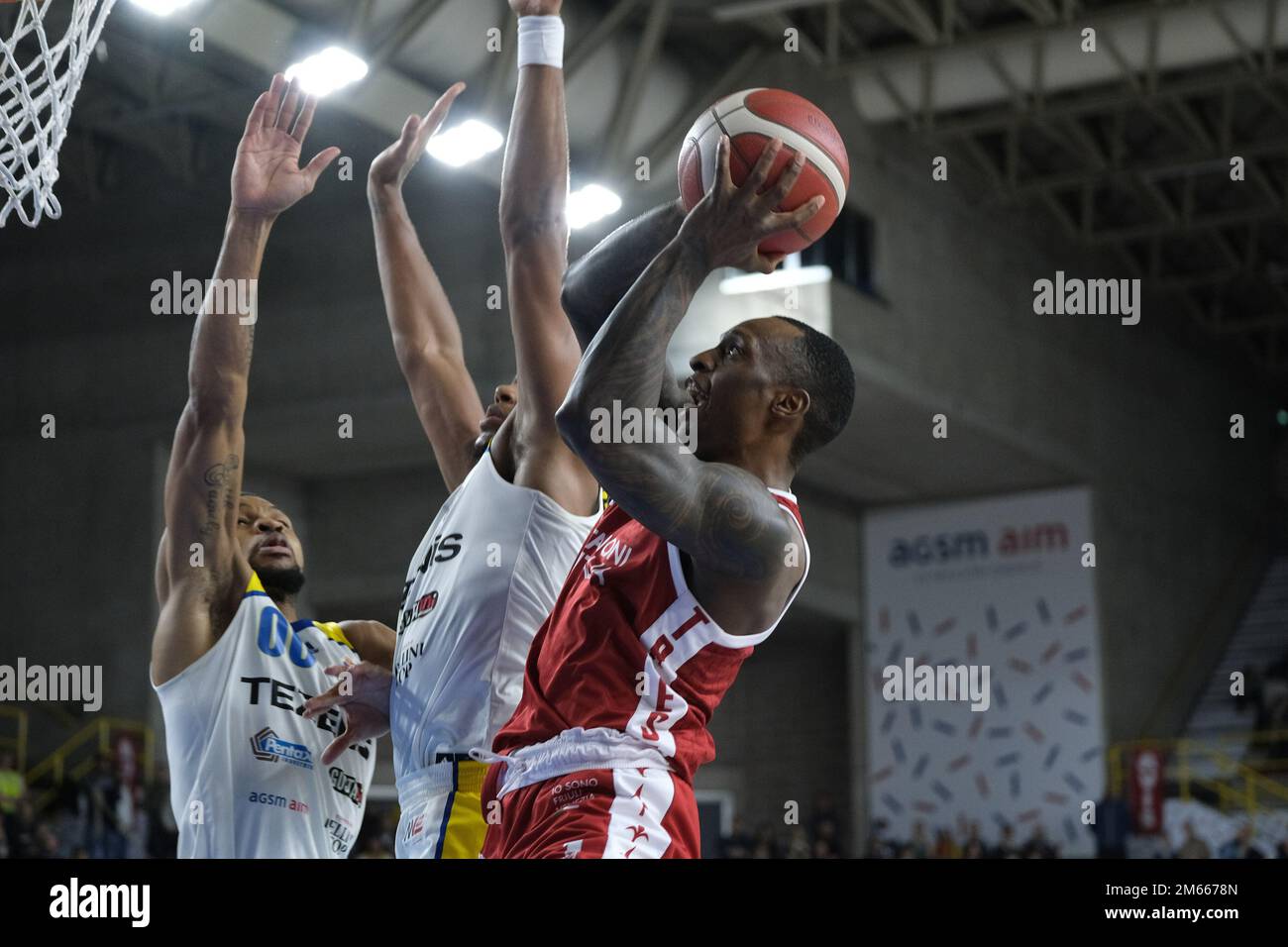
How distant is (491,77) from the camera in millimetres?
13703

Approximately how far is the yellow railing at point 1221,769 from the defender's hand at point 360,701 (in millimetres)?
15926

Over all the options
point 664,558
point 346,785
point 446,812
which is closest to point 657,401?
point 664,558

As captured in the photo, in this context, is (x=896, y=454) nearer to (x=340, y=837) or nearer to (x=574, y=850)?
(x=340, y=837)

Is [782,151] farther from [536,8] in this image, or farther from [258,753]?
[258,753]

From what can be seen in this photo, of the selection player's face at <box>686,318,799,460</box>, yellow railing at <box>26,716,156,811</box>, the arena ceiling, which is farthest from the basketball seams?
yellow railing at <box>26,716,156,811</box>

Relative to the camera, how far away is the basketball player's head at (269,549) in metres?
5.45

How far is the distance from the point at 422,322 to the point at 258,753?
1.45m

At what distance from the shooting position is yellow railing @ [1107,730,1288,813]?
63.7 ft

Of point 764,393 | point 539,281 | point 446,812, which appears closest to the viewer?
point 764,393

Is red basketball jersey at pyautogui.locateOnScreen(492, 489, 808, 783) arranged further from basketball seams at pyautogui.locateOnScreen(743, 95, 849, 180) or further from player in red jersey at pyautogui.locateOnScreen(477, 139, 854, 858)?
basketball seams at pyautogui.locateOnScreen(743, 95, 849, 180)

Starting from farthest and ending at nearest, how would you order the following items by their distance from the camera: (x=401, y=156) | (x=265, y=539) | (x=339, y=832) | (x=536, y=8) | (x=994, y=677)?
(x=994, y=677) < (x=265, y=539) < (x=401, y=156) < (x=339, y=832) < (x=536, y=8)

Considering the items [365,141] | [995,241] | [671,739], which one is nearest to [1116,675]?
[995,241]

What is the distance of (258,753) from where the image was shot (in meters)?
4.93
